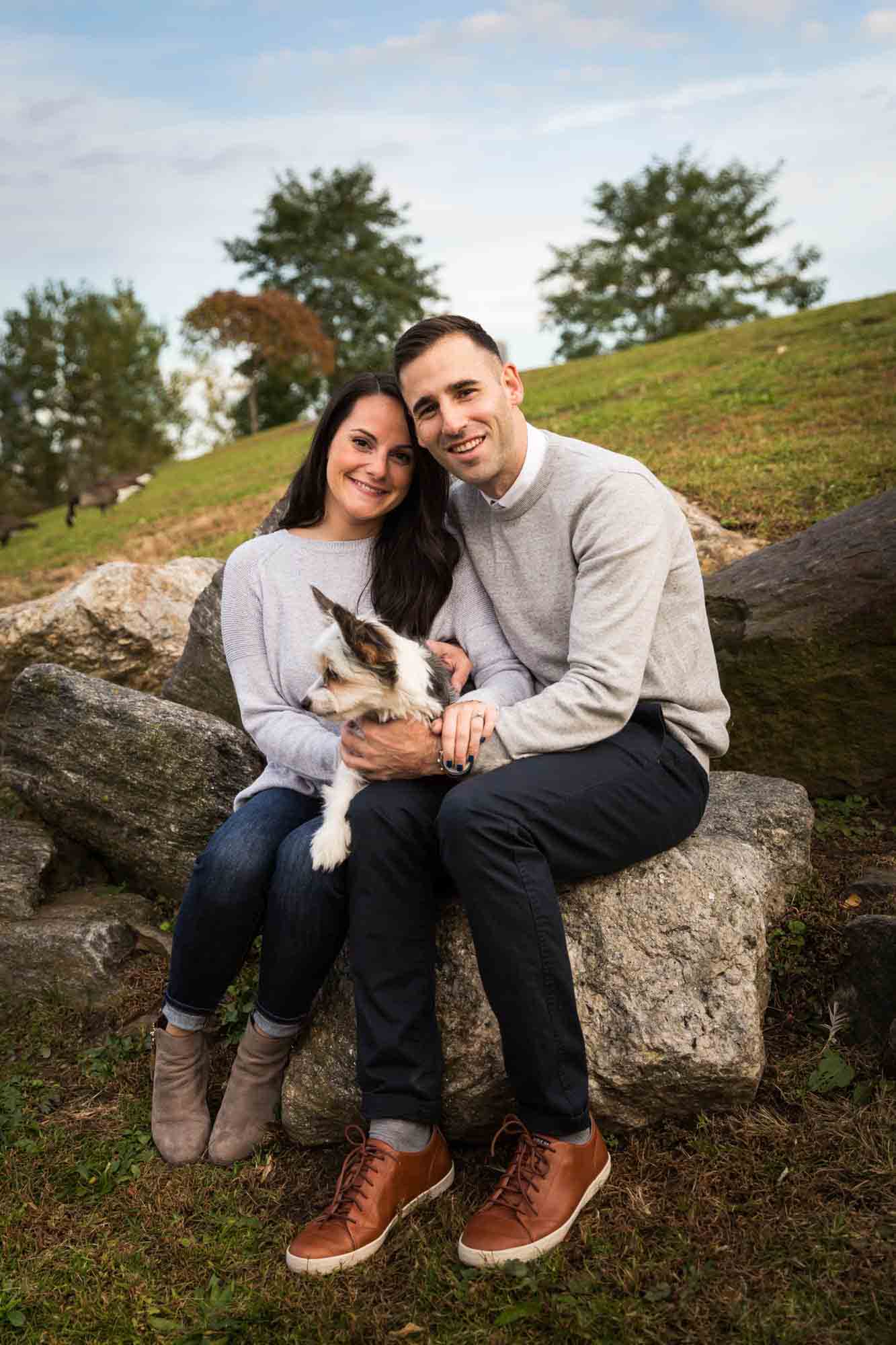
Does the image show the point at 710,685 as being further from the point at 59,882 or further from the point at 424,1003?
the point at 59,882

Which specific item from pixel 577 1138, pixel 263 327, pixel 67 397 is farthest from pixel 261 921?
pixel 67 397

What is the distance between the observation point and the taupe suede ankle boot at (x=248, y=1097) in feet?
12.2

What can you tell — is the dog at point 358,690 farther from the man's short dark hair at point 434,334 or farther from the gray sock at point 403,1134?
the man's short dark hair at point 434,334

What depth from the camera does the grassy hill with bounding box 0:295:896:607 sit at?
8.68 meters

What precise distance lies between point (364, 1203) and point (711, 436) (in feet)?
32.7

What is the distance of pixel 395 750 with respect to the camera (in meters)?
3.41

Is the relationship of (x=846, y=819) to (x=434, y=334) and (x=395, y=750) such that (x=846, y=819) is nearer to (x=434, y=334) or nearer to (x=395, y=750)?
(x=395, y=750)

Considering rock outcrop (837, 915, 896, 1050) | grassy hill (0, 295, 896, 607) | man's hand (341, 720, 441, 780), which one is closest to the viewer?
man's hand (341, 720, 441, 780)

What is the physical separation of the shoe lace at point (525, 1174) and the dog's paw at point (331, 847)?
3.46ft

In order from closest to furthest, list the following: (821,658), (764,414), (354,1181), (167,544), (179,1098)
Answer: (354,1181)
(179,1098)
(821,658)
(764,414)
(167,544)

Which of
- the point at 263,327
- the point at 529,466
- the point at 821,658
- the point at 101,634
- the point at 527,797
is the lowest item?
the point at 821,658

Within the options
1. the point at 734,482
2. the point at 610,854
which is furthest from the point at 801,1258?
the point at 734,482

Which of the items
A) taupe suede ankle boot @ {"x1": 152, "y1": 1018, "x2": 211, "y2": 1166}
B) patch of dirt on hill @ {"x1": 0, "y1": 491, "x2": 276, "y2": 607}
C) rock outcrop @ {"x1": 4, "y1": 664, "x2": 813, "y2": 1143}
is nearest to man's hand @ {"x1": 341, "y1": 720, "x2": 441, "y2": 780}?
rock outcrop @ {"x1": 4, "y1": 664, "x2": 813, "y2": 1143}

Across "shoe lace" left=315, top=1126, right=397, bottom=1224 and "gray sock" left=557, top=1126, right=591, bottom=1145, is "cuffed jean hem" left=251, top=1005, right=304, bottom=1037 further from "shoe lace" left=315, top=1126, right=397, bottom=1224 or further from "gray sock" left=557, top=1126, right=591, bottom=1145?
"gray sock" left=557, top=1126, right=591, bottom=1145
